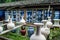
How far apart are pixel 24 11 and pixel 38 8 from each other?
2.85 ft

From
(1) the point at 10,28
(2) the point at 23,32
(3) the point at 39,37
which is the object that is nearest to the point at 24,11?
(2) the point at 23,32

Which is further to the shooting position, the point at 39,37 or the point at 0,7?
the point at 0,7

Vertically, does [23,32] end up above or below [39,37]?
below

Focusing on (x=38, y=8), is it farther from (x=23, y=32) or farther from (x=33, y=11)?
(x=23, y=32)

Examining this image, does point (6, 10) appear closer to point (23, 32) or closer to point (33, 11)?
point (33, 11)

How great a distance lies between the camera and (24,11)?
10219 millimetres

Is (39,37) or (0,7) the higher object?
(39,37)

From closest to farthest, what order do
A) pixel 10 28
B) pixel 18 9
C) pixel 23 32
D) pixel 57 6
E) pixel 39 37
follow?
pixel 39 37 < pixel 10 28 < pixel 23 32 < pixel 57 6 < pixel 18 9

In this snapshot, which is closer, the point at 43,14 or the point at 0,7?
the point at 43,14

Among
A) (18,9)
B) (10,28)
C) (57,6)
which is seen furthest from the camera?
(18,9)

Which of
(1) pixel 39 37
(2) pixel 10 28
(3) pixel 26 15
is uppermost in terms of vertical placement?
(1) pixel 39 37

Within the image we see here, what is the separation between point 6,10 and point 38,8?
2121mm

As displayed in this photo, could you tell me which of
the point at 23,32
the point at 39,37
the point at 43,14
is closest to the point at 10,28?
the point at 23,32

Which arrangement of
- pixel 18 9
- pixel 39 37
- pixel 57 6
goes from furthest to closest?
pixel 18 9 → pixel 57 6 → pixel 39 37
